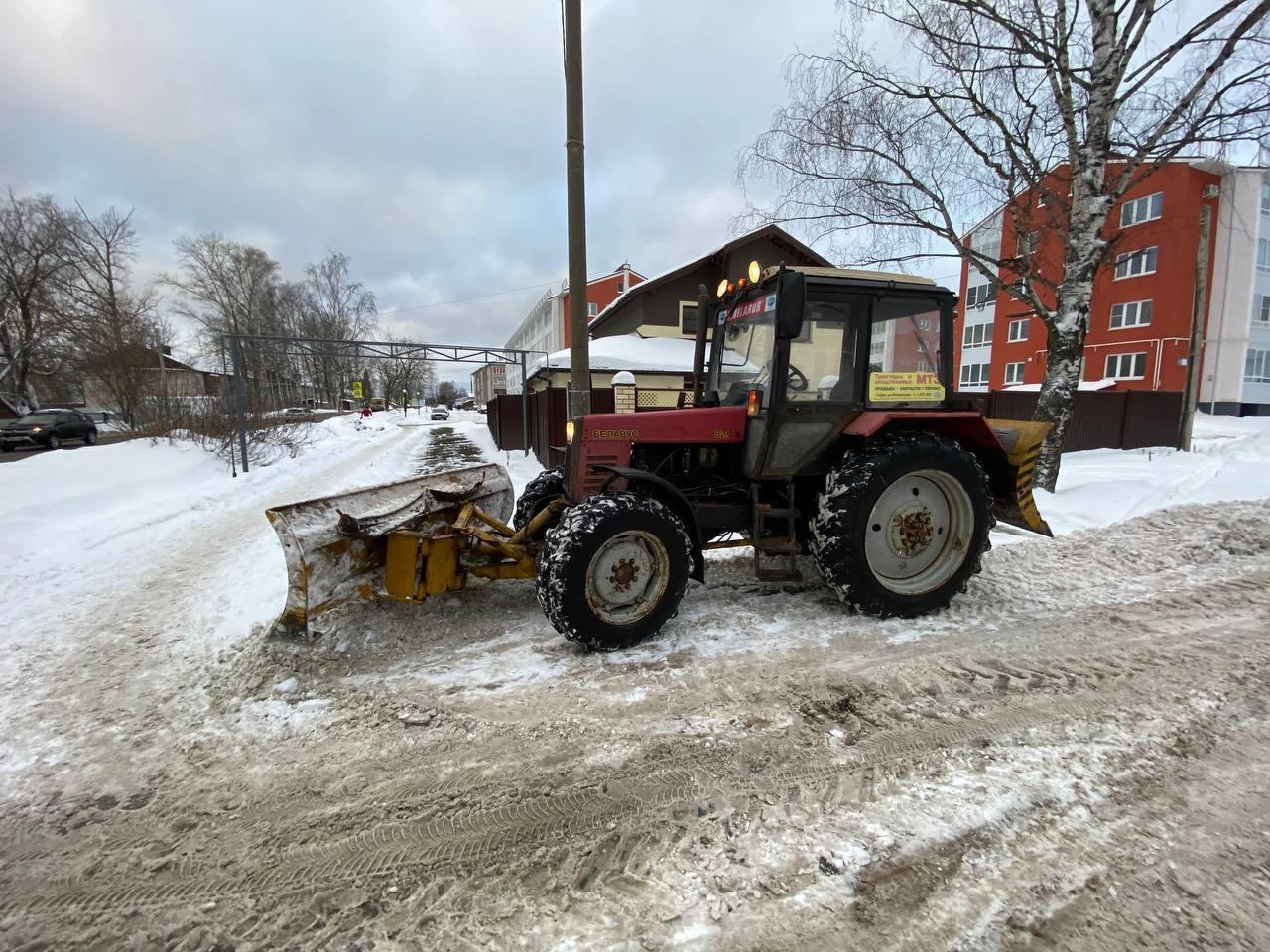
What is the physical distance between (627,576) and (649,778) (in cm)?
133

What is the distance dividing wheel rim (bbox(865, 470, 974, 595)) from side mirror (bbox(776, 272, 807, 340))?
55.0 inches

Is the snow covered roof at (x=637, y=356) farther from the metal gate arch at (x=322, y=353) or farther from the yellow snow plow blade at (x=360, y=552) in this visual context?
the yellow snow plow blade at (x=360, y=552)

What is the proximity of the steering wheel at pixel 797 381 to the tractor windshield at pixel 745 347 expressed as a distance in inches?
5.6

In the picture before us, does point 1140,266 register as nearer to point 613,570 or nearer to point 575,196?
point 575,196

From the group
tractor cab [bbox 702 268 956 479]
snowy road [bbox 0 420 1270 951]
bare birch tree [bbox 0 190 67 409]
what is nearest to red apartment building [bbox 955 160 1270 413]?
tractor cab [bbox 702 268 956 479]

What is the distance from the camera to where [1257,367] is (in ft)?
84.0

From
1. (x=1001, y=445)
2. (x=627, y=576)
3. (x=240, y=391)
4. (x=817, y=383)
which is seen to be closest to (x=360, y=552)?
(x=627, y=576)

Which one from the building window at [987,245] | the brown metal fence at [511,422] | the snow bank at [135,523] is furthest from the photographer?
the brown metal fence at [511,422]

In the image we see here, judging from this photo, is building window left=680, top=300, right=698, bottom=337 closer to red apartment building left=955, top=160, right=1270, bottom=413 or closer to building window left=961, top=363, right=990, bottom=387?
red apartment building left=955, top=160, right=1270, bottom=413

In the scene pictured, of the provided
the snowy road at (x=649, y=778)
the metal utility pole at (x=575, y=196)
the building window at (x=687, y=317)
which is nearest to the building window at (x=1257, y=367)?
the building window at (x=687, y=317)

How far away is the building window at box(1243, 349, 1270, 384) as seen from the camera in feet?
83.0

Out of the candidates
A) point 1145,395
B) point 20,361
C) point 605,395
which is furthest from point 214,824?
point 20,361

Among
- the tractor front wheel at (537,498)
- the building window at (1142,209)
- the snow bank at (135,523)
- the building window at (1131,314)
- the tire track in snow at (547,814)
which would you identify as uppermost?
the building window at (1142,209)

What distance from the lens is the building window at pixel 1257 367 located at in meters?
25.3
